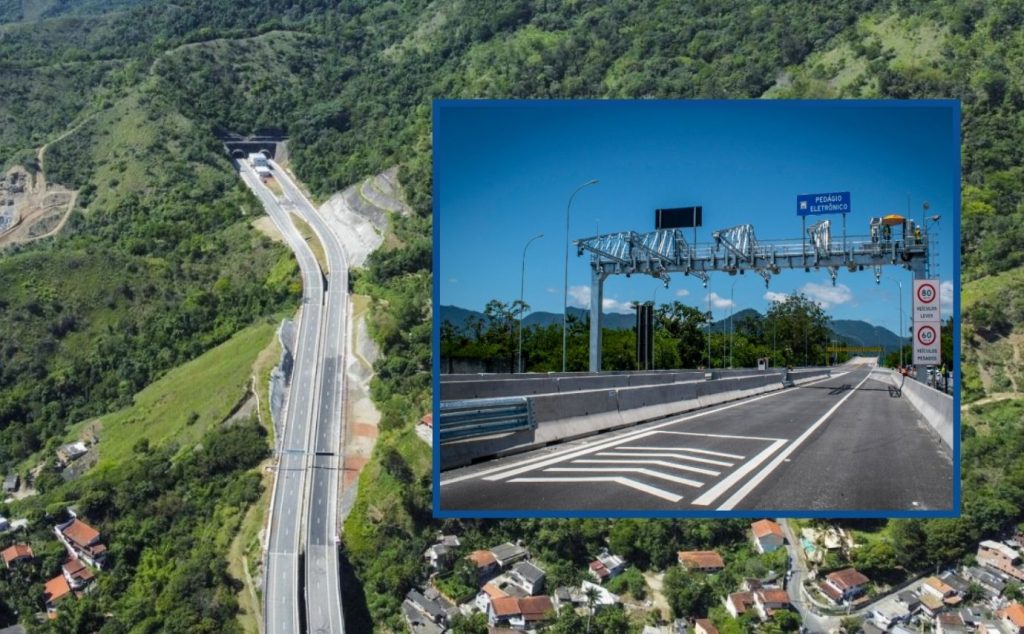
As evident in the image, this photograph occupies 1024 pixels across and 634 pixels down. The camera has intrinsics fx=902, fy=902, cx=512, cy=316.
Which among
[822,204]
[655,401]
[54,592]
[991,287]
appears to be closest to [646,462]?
[655,401]

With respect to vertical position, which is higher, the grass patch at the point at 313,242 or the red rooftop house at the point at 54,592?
the grass patch at the point at 313,242

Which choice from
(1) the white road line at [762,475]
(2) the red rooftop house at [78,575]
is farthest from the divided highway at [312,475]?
(1) the white road line at [762,475]

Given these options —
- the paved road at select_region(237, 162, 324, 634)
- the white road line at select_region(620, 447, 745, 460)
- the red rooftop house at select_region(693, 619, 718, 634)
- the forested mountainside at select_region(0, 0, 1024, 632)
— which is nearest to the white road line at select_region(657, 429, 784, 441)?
the white road line at select_region(620, 447, 745, 460)

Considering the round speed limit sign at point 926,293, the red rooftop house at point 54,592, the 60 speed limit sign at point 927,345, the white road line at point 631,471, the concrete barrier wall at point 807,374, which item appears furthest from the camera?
the red rooftop house at point 54,592

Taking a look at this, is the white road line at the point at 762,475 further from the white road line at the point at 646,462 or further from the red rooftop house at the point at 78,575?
the red rooftop house at the point at 78,575

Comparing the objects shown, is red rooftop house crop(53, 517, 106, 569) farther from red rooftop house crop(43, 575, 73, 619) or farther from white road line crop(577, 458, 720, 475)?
white road line crop(577, 458, 720, 475)

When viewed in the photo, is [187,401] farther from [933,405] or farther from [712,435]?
[933,405]
